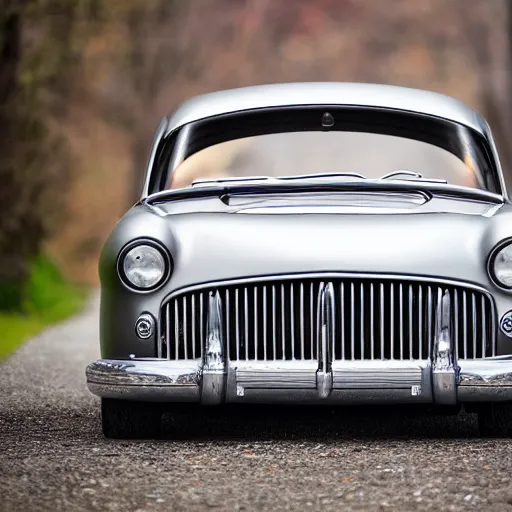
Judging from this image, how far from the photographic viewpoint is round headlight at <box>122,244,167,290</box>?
18.5ft

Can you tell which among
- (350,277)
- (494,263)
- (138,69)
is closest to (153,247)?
(350,277)

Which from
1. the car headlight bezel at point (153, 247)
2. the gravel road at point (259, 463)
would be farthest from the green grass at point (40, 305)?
the car headlight bezel at point (153, 247)

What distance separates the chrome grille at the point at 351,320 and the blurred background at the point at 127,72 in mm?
8299

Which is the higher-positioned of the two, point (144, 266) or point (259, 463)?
point (144, 266)

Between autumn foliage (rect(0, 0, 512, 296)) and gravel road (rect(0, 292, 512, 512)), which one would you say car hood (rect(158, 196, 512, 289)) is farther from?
autumn foliage (rect(0, 0, 512, 296))

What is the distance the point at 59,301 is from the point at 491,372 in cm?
1243

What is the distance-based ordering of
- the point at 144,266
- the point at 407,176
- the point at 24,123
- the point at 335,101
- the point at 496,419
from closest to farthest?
the point at 144,266
the point at 496,419
the point at 407,176
the point at 335,101
the point at 24,123

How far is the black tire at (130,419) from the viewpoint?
5863 mm

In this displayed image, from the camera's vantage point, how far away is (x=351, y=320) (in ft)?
18.1

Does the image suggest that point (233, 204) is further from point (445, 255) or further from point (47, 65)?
point (47, 65)

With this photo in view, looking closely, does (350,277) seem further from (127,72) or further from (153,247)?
(127,72)

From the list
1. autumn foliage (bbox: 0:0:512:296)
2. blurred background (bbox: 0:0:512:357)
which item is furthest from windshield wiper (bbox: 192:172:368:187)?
autumn foliage (bbox: 0:0:512:296)

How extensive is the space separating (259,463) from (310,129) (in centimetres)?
214

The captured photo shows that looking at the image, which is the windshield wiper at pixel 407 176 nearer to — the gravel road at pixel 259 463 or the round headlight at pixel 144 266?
the gravel road at pixel 259 463
